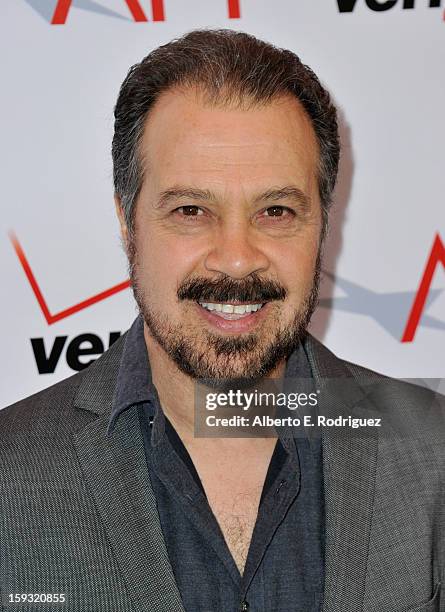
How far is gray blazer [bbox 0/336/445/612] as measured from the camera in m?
1.84

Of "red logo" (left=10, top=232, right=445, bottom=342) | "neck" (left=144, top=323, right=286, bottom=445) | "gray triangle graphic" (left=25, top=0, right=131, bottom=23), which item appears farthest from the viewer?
"red logo" (left=10, top=232, right=445, bottom=342)

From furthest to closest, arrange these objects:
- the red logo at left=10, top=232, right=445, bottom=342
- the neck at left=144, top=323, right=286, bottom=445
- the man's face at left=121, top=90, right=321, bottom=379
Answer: the red logo at left=10, top=232, right=445, bottom=342, the neck at left=144, top=323, right=286, bottom=445, the man's face at left=121, top=90, right=321, bottom=379

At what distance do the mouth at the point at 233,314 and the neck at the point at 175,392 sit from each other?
0.58 feet

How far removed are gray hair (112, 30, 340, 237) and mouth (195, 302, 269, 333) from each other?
336mm

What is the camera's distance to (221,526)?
6.43 ft

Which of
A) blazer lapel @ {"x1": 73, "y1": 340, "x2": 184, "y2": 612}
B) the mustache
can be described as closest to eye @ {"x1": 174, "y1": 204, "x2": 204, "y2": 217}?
the mustache

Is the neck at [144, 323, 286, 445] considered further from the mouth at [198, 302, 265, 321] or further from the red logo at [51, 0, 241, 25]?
the red logo at [51, 0, 241, 25]

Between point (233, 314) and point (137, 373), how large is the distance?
29cm

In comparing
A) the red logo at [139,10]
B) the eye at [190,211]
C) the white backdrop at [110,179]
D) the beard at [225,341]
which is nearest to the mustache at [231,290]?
the beard at [225,341]

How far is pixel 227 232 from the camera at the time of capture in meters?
1.92

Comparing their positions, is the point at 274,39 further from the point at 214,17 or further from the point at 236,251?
the point at 236,251

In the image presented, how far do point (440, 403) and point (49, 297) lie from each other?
1291 millimetres

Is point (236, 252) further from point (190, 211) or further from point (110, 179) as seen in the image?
point (110, 179)

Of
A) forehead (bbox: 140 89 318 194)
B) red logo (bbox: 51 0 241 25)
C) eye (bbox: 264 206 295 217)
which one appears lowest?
eye (bbox: 264 206 295 217)
